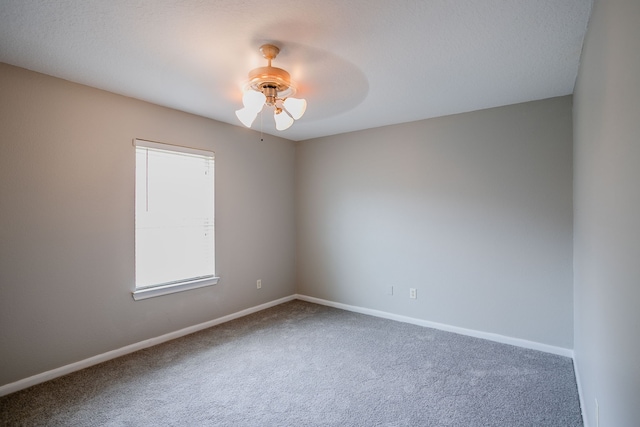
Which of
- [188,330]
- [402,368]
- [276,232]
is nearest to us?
[402,368]

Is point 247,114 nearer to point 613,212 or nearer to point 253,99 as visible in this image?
point 253,99

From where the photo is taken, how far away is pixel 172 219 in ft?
11.4

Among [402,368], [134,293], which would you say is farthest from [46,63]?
[402,368]

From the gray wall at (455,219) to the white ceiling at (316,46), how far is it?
1.60 feet

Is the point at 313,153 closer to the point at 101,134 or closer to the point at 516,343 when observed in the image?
the point at 101,134

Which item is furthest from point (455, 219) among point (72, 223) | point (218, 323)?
point (72, 223)

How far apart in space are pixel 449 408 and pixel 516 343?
4.87 feet

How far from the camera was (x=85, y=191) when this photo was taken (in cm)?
282

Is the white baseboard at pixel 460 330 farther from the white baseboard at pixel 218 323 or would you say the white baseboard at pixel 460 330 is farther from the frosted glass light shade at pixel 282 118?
the frosted glass light shade at pixel 282 118

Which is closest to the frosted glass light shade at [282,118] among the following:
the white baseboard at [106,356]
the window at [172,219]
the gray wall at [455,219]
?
the window at [172,219]

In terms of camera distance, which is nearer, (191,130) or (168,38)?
(168,38)

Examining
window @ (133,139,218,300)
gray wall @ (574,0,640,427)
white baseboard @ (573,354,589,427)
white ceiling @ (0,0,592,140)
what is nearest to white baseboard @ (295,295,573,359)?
white baseboard @ (573,354,589,427)

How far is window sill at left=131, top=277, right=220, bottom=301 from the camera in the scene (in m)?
3.16

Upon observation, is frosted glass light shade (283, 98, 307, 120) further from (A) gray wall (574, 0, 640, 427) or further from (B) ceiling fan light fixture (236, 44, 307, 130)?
(A) gray wall (574, 0, 640, 427)
